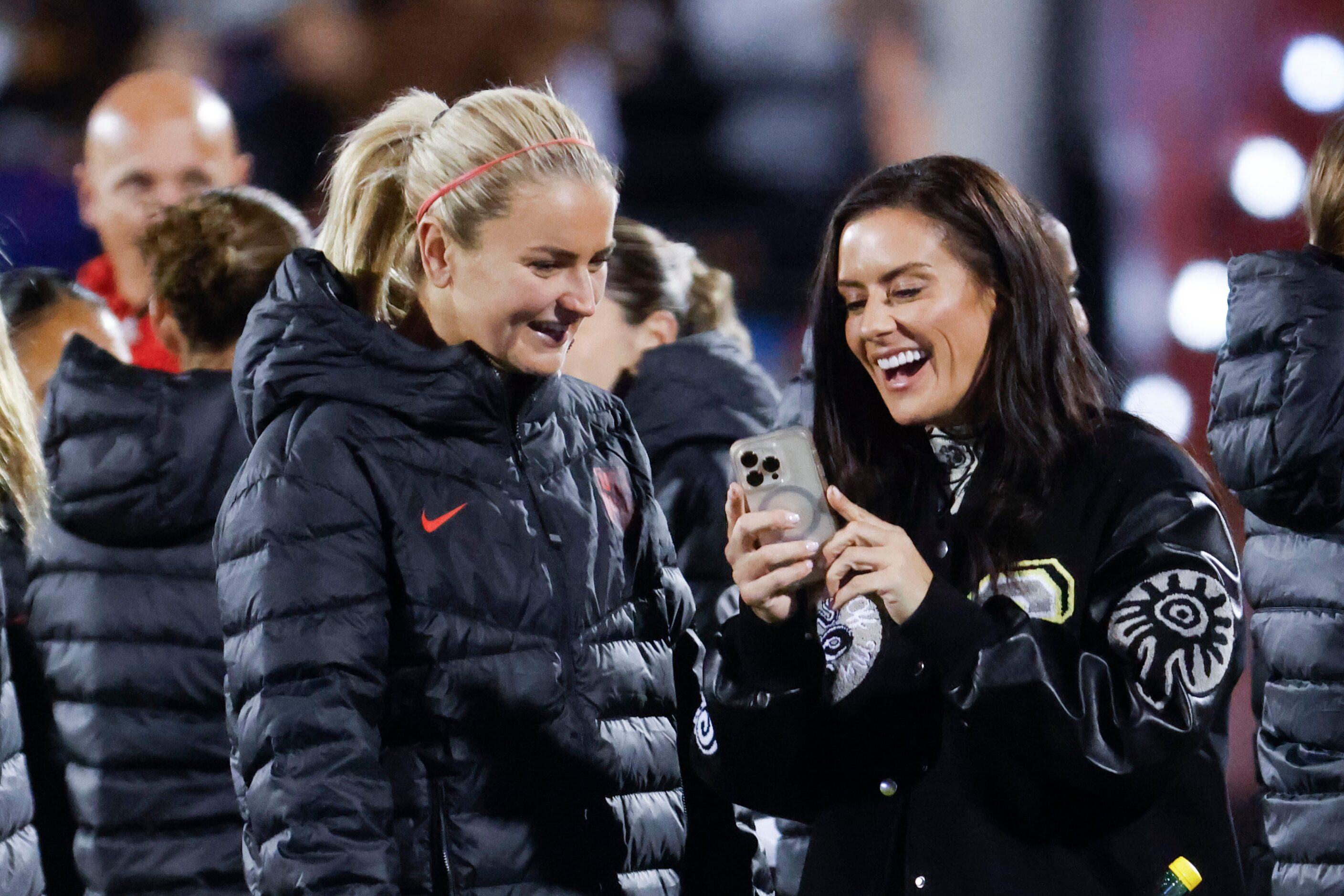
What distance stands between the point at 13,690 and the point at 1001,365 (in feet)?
4.77

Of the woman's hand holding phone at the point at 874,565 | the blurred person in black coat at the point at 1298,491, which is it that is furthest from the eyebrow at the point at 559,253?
the blurred person in black coat at the point at 1298,491

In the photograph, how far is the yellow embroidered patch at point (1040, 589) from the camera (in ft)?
5.50

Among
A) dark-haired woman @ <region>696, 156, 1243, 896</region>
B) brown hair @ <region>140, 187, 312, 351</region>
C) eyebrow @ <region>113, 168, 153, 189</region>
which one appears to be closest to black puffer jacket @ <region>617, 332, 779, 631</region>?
brown hair @ <region>140, 187, 312, 351</region>

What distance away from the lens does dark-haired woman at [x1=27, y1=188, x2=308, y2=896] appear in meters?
2.59

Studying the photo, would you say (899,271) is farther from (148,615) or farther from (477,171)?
(148,615)

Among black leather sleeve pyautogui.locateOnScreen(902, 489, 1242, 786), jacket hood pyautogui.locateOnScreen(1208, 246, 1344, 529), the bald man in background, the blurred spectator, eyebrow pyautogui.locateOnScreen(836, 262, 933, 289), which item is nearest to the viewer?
black leather sleeve pyautogui.locateOnScreen(902, 489, 1242, 786)

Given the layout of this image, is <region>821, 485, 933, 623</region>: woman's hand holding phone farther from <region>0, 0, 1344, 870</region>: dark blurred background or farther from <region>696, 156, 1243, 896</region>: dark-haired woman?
<region>0, 0, 1344, 870</region>: dark blurred background

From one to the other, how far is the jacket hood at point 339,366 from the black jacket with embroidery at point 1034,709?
0.45 m

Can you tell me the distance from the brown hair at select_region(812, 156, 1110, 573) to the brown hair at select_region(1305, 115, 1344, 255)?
4.38 ft

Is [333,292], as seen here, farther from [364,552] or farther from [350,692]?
[350,692]

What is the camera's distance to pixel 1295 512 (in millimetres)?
2904

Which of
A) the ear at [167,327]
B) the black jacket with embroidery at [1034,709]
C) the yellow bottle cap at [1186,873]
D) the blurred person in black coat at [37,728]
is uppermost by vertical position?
the ear at [167,327]

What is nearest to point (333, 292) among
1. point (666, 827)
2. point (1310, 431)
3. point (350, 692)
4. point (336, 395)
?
point (336, 395)

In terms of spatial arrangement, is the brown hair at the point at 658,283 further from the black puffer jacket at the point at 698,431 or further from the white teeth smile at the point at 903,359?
the white teeth smile at the point at 903,359
